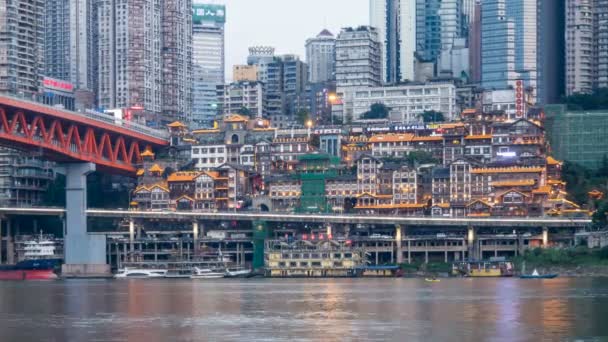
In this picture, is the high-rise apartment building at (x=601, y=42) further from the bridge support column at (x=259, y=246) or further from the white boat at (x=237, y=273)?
the white boat at (x=237, y=273)

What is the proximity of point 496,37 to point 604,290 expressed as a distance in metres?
92.4

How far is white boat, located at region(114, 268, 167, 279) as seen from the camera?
132 metres

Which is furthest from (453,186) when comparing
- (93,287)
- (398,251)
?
(93,287)

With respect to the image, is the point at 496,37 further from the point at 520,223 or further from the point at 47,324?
the point at 47,324

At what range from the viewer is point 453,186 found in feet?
457

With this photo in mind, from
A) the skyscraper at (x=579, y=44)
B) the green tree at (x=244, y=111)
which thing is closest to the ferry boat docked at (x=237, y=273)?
the green tree at (x=244, y=111)

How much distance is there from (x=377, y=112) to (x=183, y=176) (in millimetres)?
30118

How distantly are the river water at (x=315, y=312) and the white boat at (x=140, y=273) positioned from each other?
831 inches

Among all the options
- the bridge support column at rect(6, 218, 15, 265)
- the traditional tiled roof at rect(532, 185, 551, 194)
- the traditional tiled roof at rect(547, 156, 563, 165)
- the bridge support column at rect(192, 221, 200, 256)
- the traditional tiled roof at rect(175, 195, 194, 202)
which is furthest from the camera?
the traditional tiled roof at rect(175, 195, 194, 202)

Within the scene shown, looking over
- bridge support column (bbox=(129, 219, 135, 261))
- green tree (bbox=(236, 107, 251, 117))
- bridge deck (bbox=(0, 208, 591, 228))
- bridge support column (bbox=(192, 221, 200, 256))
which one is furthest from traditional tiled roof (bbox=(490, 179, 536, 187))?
green tree (bbox=(236, 107, 251, 117))

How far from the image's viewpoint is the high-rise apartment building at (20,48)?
172 metres

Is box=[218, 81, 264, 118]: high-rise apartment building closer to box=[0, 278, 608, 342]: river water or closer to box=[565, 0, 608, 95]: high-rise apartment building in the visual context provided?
box=[565, 0, 608, 95]: high-rise apartment building

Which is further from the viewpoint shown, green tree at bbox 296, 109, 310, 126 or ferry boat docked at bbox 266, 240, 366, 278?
green tree at bbox 296, 109, 310, 126

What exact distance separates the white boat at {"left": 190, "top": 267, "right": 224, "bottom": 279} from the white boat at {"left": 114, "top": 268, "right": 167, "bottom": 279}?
2.73m
